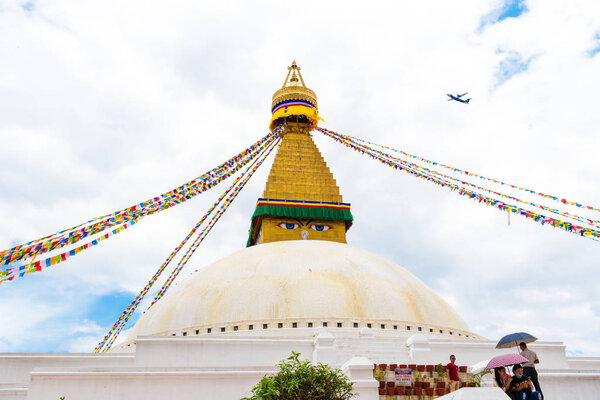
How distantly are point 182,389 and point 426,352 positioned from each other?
16.9 feet

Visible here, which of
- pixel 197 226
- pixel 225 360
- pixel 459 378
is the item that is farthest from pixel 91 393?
pixel 197 226

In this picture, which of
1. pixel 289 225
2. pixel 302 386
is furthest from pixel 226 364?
pixel 289 225

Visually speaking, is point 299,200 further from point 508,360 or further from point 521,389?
point 521,389

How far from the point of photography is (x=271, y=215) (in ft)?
70.4

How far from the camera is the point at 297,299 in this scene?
13188mm

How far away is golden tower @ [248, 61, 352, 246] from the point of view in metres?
21.6

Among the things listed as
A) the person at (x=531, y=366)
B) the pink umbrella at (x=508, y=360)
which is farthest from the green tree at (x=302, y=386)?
the person at (x=531, y=366)

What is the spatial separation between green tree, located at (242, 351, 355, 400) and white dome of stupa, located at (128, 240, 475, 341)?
5.72 metres

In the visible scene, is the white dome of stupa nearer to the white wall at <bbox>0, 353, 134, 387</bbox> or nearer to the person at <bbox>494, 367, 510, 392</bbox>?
the white wall at <bbox>0, 353, 134, 387</bbox>

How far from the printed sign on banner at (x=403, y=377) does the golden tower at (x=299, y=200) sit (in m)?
12.6

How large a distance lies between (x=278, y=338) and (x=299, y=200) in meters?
11.0

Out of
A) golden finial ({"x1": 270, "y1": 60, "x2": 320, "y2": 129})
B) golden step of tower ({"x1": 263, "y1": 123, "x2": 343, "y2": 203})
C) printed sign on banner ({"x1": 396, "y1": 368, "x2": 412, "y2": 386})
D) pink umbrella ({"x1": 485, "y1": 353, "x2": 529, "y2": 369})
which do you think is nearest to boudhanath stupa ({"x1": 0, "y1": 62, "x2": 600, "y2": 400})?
printed sign on banner ({"x1": 396, "y1": 368, "x2": 412, "y2": 386})

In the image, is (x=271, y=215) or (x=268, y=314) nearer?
(x=268, y=314)

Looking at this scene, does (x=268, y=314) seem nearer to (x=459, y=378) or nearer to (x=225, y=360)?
(x=225, y=360)
